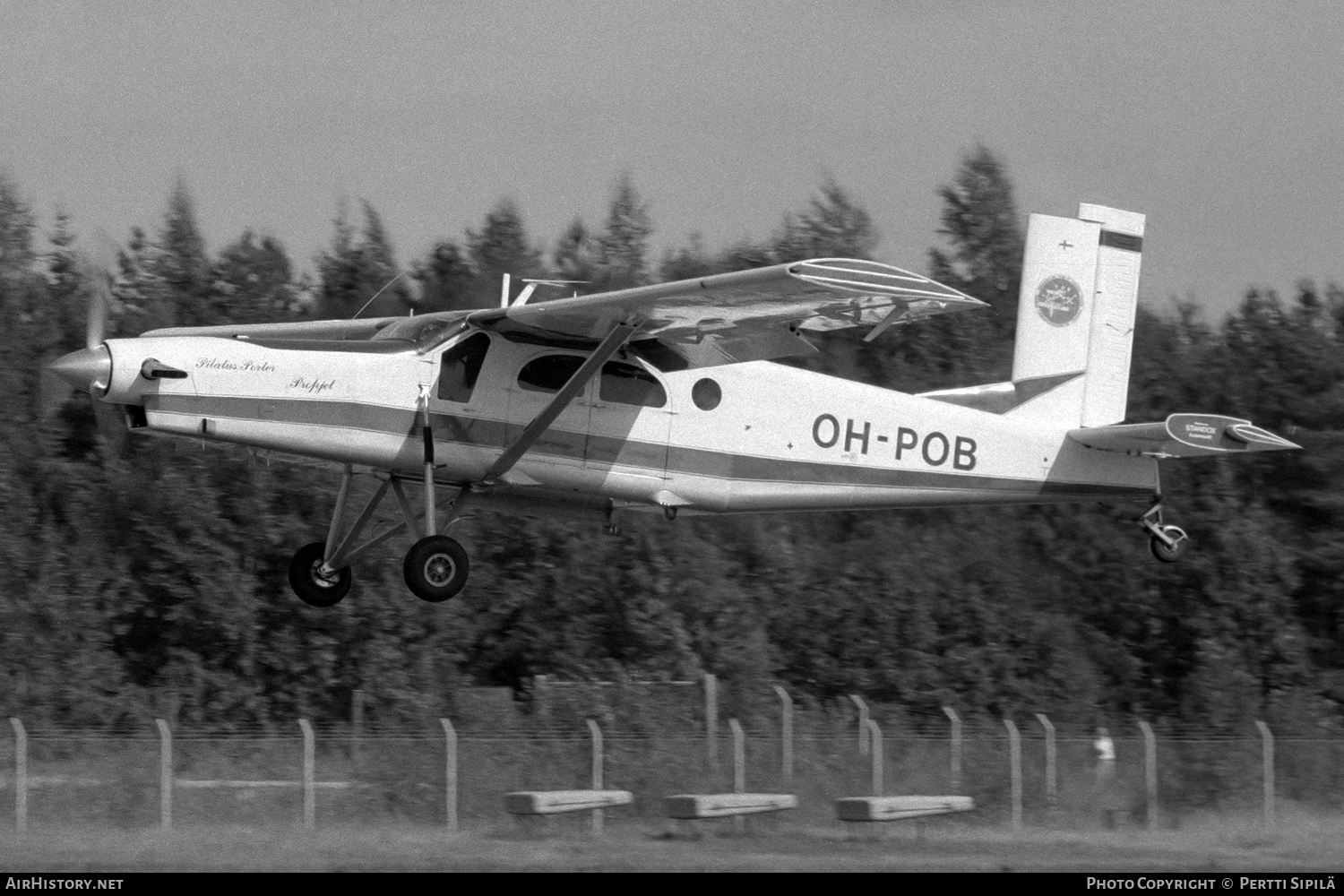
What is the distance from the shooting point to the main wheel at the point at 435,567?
15.3 meters

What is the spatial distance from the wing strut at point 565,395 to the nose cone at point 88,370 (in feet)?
10.7

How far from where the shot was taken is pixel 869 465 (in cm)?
1725

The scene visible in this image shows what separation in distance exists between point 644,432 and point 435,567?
2162mm

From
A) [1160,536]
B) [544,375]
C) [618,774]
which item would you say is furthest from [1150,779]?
[544,375]

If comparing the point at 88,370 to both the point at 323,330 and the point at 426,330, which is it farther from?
the point at 426,330

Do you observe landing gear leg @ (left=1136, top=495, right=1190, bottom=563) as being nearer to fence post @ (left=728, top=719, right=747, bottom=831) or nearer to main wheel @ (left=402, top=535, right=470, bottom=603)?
fence post @ (left=728, top=719, right=747, bottom=831)

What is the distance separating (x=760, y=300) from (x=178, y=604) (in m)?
16.6

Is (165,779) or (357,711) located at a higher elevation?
(165,779)

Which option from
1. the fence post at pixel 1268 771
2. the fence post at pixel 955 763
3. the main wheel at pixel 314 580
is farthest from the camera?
the fence post at pixel 1268 771

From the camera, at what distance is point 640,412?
16.1 metres

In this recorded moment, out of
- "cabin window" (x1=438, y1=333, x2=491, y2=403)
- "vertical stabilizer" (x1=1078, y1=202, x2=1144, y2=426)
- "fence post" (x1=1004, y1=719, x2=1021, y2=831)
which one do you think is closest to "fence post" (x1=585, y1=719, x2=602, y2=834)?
"cabin window" (x1=438, y1=333, x2=491, y2=403)

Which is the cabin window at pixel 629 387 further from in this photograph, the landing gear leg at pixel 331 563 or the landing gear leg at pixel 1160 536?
the landing gear leg at pixel 1160 536

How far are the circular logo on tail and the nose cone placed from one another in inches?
Result: 371

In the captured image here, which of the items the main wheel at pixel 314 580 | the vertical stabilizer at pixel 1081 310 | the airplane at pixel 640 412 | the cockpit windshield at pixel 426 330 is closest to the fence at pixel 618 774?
the main wheel at pixel 314 580
